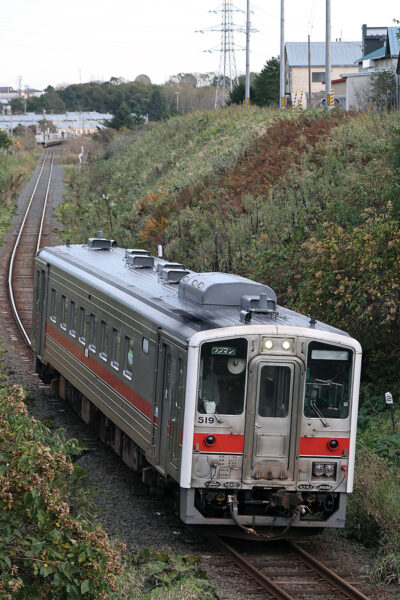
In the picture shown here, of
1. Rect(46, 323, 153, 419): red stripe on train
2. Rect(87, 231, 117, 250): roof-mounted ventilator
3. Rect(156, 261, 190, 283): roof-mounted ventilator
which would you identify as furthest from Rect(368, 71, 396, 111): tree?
Rect(156, 261, 190, 283): roof-mounted ventilator

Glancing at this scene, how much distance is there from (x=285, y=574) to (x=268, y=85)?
48743 mm

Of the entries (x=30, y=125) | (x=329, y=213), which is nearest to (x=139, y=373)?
(x=329, y=213)

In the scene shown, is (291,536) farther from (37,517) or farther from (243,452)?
(37,517)

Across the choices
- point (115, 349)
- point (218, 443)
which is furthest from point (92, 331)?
point (218, 443)

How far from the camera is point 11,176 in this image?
5659 centimetres

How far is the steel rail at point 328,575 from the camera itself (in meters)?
9.08

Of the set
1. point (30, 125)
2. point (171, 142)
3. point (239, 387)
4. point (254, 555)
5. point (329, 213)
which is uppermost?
point (30, 125)

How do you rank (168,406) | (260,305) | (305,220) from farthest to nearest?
(305,220), (260,305), (168,406)

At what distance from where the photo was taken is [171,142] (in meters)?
50.6

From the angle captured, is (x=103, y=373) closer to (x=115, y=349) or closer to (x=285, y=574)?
(x=115, y=349)

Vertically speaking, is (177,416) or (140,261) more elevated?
(140,261)

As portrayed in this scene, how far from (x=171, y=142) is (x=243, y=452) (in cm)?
4186

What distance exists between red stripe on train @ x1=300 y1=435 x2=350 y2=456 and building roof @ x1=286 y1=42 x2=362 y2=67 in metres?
58.1

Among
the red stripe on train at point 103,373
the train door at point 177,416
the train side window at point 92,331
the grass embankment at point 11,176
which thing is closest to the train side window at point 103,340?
the red stripe on train at point 103,373
